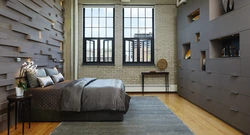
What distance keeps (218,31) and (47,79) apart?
12.0 ft

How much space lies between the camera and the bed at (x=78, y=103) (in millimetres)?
3611

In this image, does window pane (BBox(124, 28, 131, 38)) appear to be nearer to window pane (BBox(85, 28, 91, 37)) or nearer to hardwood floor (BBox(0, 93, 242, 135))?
window pane (BBox(85, 28, 91, 37))

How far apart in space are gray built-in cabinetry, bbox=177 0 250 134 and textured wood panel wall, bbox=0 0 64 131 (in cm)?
387

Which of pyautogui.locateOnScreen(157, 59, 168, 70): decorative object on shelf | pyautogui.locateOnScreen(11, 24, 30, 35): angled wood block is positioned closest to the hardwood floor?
pyautogui.locateOnScreen(11, 24, 30, 35): angled wood block

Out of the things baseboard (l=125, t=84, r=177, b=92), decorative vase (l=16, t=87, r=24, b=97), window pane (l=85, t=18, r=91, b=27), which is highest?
window pane (l=85, t=18, r=91, b=27)

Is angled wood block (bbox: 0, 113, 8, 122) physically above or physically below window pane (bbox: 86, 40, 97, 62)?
below

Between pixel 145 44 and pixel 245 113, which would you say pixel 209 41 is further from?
pixel 145 44

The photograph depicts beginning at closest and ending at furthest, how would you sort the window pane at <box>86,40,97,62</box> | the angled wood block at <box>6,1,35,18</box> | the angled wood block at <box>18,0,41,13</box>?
the angled wood block at <box>6,1,35,18</box>
the angled wood block at <box>18,0,41,13</box>
the window pane at <box>86,40,97,62</box>

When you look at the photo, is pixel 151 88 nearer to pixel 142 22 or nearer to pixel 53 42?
pixel 142 22

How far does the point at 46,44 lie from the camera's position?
5.19 metres

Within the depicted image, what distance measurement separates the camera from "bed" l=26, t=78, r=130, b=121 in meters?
3.61

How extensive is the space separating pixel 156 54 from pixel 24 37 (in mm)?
4723

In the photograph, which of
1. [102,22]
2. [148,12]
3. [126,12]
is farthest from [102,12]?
[148,12]

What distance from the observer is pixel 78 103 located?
3.59m
